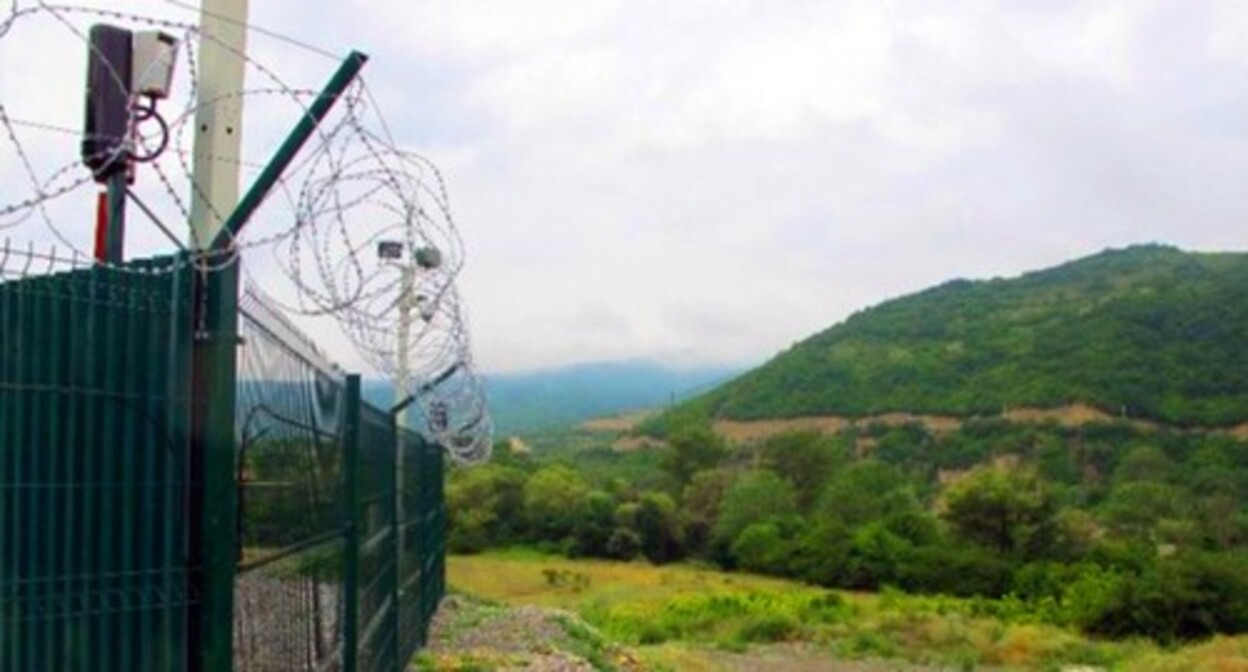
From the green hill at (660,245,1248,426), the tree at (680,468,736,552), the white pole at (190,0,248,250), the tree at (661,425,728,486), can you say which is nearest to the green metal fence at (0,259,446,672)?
the white pole at (190,0,248,250)

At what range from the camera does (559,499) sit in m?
46.0

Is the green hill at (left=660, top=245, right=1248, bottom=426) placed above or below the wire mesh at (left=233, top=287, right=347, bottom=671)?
above

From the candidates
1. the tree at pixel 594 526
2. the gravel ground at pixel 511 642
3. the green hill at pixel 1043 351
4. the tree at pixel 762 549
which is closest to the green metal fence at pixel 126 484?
the gravel ground at pixel 511 642

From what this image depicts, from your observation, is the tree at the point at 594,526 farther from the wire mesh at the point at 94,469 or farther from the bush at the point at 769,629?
the wire mesh at the point at 94,469

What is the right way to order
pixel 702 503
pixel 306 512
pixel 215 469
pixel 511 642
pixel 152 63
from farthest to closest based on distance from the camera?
pixel 702 503
pixel 511 642
pixel 306 512
pixel 152 63
pixel 215 469

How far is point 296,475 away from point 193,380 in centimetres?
133

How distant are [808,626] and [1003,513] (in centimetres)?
1704

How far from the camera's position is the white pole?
385cm

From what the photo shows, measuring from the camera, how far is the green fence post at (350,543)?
552 centimetres

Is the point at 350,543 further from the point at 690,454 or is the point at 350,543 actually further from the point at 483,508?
the point at 690,454

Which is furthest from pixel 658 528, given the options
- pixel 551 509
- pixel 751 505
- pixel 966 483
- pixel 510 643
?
pixel 510 643

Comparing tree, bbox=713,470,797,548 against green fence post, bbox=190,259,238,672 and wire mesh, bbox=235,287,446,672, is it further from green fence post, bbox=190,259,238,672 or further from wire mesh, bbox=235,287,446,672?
green fence post, bbox=190,259,238,672

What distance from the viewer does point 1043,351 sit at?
72.1 meters

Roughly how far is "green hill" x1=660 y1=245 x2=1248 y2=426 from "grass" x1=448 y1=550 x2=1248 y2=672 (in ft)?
100
